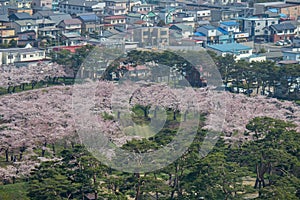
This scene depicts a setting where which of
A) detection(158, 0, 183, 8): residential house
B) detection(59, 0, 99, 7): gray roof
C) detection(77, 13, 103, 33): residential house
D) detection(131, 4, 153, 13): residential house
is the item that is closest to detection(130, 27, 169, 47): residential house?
detection(77, 13, 103, 33): residential house

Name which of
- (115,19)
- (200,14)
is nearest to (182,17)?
(200,14)

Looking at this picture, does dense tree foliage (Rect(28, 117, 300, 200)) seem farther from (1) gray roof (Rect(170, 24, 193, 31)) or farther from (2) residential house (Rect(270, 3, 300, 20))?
(2) residential house (Rect(270, 3, 300, 20))

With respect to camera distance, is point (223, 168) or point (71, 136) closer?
point (223, 168)

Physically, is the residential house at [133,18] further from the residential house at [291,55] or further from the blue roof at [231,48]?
the residential house at [291,55]

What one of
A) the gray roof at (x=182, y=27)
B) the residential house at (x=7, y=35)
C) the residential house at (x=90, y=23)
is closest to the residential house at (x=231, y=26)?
the gray roof at (x=182, y=27)

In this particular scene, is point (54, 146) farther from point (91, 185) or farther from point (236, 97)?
point (236, 97)

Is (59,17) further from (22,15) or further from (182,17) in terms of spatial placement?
(182,17)

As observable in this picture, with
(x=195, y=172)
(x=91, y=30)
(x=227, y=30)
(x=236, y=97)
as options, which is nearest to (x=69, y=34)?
(x=91, y=30)
